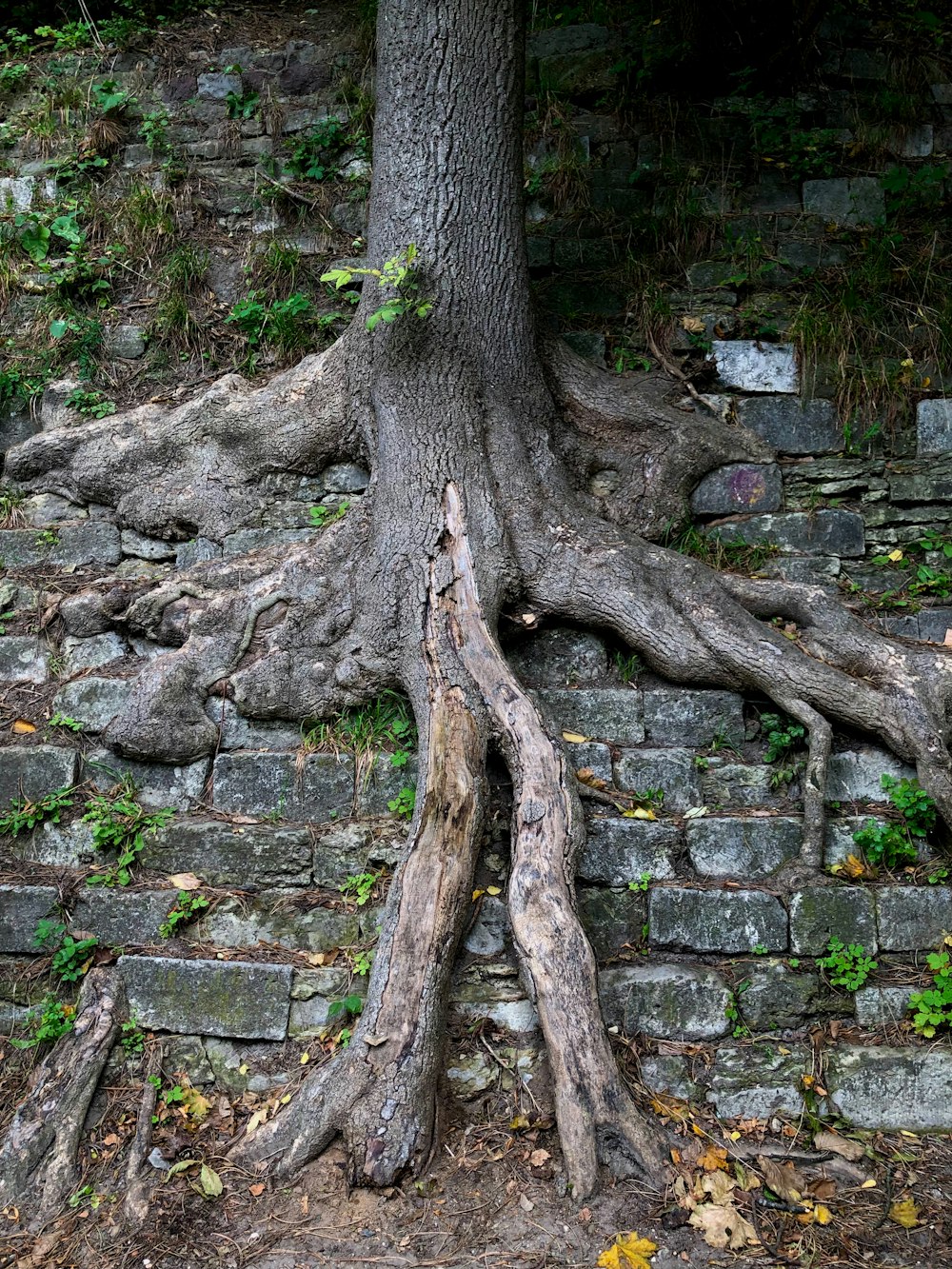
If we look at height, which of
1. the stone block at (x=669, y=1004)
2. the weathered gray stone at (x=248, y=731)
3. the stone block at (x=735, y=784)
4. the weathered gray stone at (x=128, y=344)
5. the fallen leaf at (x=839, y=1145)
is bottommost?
the fallen leaf at (x=839, y=1145)

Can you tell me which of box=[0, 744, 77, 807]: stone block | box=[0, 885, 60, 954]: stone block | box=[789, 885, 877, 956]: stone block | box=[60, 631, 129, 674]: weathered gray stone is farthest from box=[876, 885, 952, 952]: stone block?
box=[60, 631, 129, 674]: weathered gray stone

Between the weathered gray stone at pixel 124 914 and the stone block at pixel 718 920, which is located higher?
the stone block at pixel 718 920

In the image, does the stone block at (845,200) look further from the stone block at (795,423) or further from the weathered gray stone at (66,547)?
the weathered gray stone at (66,547)

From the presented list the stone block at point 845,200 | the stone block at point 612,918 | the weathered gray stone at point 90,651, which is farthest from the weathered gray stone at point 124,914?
the stone block at point 845,200

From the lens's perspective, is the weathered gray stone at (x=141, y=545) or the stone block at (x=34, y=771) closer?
the stone block at (x=34, y=771)

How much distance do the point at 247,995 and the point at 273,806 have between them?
705 mm

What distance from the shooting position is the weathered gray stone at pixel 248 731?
151 inches

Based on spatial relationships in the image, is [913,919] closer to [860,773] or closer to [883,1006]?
[883,1006]

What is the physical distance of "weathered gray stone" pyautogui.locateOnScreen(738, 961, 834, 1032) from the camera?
3152 millimetres

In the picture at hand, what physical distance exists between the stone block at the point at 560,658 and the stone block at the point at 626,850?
2.39ft

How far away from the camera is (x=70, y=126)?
6059 mm

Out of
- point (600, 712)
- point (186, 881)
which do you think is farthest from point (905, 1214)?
point (186, 881)

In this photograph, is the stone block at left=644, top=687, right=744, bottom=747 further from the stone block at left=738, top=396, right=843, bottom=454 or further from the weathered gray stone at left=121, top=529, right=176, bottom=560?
the weathered gray stone at left=121, top=529, right=176, bottom=560

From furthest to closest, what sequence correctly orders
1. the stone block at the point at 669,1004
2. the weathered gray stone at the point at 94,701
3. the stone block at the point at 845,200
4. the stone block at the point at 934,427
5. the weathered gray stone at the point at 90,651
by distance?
the stone block at the point at 845,200
the stone block at the point at 934,427
the weathered gray stone at the point at 90,651
the weathered gray stone at the point at 94,701
the stone block at the point at 669,1004
